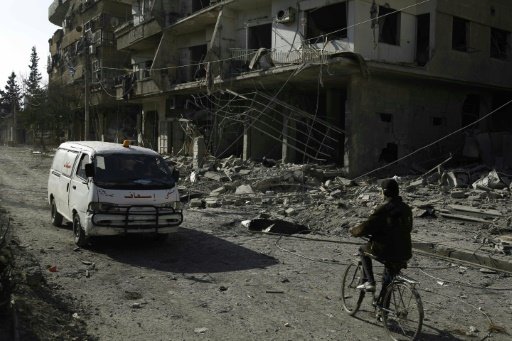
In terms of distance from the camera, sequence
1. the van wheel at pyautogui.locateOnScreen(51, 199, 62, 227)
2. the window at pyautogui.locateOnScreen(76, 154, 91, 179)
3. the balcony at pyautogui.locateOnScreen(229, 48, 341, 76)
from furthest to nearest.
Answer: the balcony at pyautogui.locateOnScreen(229, 48, 341, 76), the van wheel at pyautogui.locateOnScreen(51, 199, 62, 227), the window at pyautogui.locateOnScreen(76, 154, 91, 179)

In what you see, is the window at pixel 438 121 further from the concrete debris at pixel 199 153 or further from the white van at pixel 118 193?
the white van at pixel 118 193

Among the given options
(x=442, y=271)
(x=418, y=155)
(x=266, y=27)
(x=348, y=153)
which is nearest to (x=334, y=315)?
(x=442, y=271)

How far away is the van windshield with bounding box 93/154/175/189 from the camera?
9328 millimetres

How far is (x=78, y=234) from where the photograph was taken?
957 centimetres

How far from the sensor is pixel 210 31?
2723cm

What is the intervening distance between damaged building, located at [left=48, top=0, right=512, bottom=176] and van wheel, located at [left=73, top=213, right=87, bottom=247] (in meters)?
10.7

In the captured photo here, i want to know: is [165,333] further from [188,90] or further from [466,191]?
[188,90]

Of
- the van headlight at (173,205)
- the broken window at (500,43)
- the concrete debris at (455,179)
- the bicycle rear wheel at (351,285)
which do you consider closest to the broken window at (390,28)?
the broken window at (500,43)

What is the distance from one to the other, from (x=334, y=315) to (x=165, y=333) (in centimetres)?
201

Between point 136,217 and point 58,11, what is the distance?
172 ft

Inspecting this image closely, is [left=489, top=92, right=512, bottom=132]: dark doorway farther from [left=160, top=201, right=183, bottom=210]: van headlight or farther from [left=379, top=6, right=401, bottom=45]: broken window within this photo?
[left=160, top=201, right=183, bottom=210]: van headlight

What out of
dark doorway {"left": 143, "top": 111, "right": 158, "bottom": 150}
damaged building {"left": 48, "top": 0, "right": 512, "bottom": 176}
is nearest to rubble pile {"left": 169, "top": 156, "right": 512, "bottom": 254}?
damaged building {"left": 48, "top": 0, "right": 512, "bottom": 176}

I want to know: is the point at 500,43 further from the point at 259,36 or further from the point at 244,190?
the point at 244,190

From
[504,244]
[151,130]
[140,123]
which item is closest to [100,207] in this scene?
[504,244]
